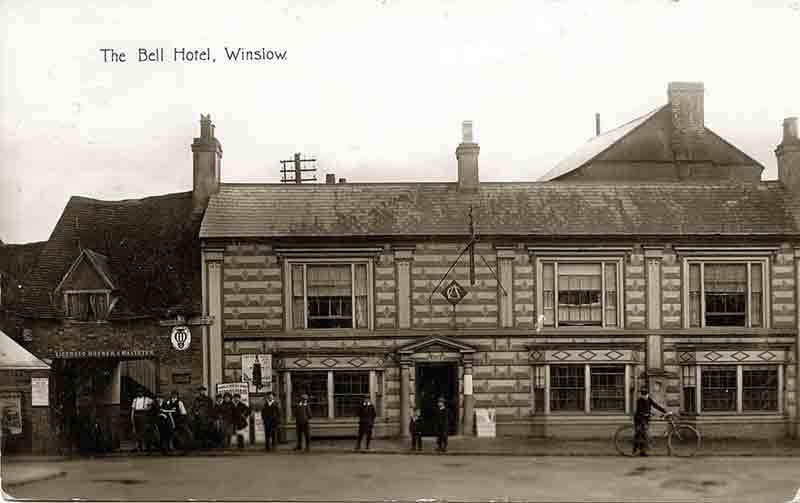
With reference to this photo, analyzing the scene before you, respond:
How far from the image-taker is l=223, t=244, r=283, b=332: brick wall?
68.9 feet

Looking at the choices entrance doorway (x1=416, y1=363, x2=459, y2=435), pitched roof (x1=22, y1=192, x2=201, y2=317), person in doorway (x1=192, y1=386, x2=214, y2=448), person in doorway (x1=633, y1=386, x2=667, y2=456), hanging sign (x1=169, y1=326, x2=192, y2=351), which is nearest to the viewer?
pitched roof (x1=22, y1=192, x2=201, y2=317)

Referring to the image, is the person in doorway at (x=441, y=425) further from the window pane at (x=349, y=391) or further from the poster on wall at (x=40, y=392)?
the poster on wall at (x=40, y=392)

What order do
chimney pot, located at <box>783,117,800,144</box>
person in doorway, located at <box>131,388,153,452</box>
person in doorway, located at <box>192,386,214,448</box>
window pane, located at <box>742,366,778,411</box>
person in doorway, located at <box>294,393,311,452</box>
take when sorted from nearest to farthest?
chimney pot, located at <box>783,117,800,144</box>
person in doorway, located at <box>192,386,214,448</box>
person in doorway, located at <box>294,393,311,452</box>
person in doorway, located at <box>131,388,153,452</box>
window pane, located at <box>742,366,778,411</box>

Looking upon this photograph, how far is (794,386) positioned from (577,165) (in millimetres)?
10711

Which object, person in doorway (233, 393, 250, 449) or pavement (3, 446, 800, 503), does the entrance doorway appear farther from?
person in doorway (233, 393, 250, 449)

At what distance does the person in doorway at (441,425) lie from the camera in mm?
20219

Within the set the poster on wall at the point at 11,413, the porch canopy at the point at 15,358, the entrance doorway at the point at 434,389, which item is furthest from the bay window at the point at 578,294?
the poster on wall at the point at 11,413

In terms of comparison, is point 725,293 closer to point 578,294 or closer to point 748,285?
point 748,285

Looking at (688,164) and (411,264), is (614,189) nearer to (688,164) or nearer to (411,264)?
(411,264)

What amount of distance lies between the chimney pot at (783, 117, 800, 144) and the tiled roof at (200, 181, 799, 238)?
4.46 feet

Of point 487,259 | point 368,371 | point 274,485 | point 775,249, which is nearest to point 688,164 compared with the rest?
point 775,249

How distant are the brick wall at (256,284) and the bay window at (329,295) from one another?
0.93ft

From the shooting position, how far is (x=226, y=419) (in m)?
20.3

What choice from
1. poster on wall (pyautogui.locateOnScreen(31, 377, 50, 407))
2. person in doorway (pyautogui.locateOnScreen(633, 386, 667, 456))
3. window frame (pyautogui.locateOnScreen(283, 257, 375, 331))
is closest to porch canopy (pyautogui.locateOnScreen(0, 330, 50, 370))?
poster on wall (pyautogui.locateOnScreen(31, 377, 50, 407))
